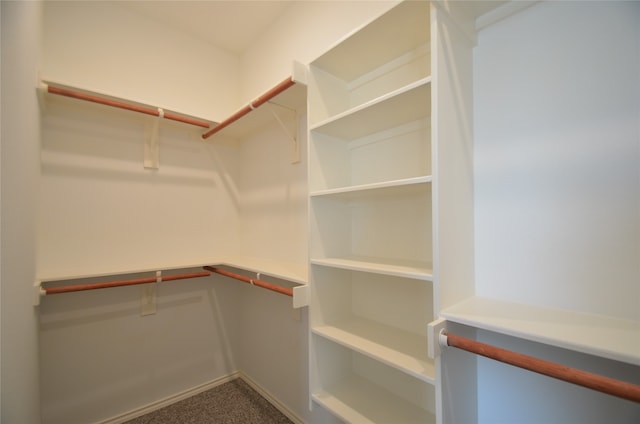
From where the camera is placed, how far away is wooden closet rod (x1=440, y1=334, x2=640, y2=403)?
56cm

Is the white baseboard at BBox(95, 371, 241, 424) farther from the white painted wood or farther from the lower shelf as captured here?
the white painted wood

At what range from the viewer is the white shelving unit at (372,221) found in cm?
109

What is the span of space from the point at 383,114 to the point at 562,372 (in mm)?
1006

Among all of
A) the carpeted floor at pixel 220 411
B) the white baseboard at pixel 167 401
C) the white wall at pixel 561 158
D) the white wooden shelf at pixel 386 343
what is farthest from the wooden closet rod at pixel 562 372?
the white baseboard at pixel 167 401

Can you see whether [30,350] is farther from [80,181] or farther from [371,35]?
[371,35]

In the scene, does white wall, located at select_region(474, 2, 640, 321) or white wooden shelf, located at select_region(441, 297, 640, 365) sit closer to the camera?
white wooden shelf, located at select_region(441, 297, 640, 365)

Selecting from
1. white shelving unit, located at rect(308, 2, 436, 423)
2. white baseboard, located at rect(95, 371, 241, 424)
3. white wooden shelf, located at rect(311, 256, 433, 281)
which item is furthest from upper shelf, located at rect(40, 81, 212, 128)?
white baseboard, located at rect(95, 371, 241, 424)

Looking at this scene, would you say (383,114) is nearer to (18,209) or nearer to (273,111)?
(273,111)

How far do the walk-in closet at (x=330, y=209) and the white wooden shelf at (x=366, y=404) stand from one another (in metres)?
0.01

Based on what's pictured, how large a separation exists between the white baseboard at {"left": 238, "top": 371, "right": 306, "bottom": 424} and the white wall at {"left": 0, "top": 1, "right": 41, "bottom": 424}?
1.32m

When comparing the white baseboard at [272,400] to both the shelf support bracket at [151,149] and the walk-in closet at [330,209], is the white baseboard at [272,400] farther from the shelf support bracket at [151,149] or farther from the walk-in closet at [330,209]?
the shelf support bracket at [151,149]

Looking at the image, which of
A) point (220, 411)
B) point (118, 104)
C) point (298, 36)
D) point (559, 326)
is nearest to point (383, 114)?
point (559, 326)

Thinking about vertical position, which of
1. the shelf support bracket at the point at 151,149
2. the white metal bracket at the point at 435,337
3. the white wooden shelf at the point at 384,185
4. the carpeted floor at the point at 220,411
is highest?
the shelf support bracket at the point at 151,149

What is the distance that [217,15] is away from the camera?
2.01 metres
